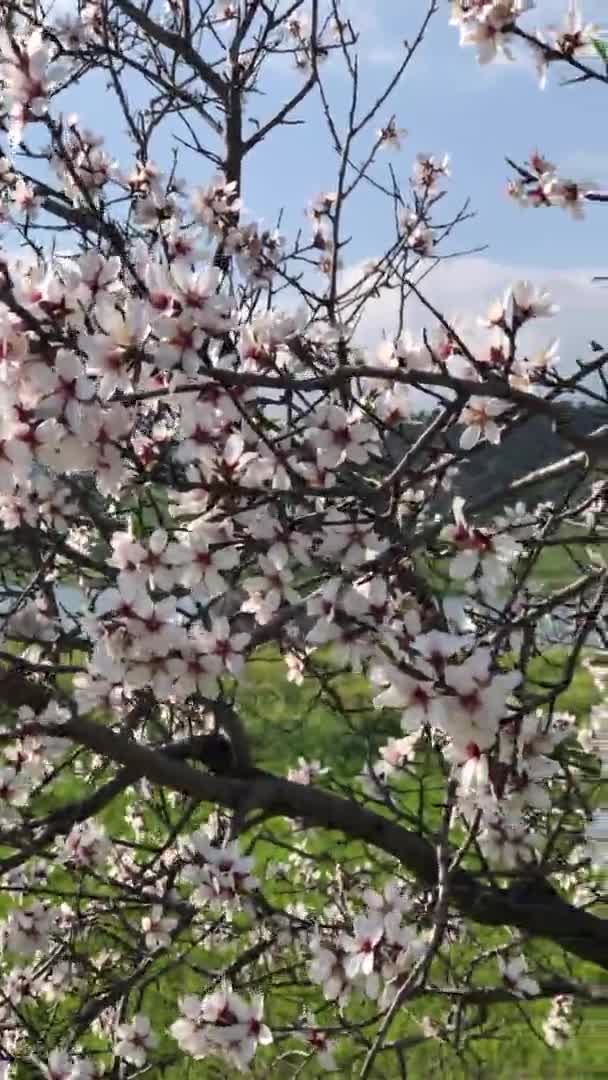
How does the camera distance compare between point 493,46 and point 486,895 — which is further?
point 486,895

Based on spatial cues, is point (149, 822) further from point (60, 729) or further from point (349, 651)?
point (349, 651)

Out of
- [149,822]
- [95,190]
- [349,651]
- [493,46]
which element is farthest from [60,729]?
[149,822]

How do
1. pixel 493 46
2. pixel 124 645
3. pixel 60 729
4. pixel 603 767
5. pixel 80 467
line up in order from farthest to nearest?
1. pixel 603 767
2. pixel 60 729
3. pixel 493 46
4. pixel 124 645
5. pixel 80 467

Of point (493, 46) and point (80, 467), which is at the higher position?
point (493, 46)

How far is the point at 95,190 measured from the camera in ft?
13.2

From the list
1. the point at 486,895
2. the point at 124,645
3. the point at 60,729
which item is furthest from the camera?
the point at 486,895

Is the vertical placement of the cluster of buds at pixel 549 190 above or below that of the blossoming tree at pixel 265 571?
above

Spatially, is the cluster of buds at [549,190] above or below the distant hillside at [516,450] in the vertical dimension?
above

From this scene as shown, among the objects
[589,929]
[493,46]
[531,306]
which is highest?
[493,46]

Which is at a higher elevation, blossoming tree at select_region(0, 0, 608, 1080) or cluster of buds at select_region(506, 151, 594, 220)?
cluster of buds at select_region(506, 151, 594, 220)

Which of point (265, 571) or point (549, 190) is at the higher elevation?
point (549, 190)

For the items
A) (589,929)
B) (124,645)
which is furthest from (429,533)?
(589,929)

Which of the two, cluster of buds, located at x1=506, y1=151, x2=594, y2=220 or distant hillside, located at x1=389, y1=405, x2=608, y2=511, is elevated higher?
cluster of buds, located at x1=506, y1=151, x2=594, y2=220

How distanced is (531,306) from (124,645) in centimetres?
84
